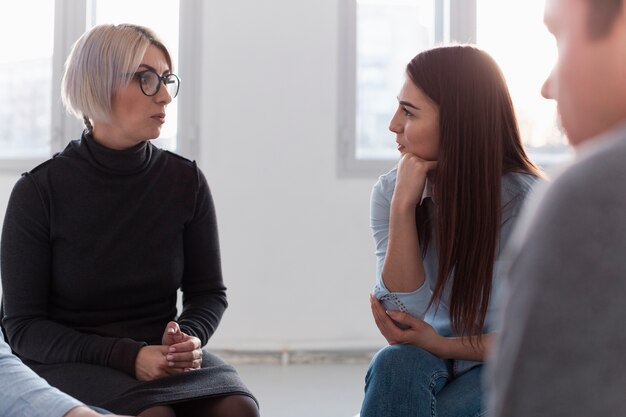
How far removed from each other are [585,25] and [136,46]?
159cm

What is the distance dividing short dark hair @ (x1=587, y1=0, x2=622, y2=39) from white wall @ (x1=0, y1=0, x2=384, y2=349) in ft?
11.8

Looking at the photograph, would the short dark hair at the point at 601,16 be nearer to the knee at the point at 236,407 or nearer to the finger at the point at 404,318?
the finger at the point at 404,318

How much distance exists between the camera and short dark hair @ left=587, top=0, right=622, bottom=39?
0.55 metres

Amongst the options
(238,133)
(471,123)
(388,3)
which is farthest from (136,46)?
(388,3)

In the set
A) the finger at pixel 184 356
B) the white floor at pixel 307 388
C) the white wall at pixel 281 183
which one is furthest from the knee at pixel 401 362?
the white wall at pixel 281 183

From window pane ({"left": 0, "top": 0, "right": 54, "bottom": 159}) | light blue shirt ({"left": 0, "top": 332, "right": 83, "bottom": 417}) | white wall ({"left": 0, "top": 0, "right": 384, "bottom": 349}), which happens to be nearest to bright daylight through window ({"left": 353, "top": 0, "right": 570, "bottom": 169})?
white wall ({"left": 0, "top": 0, "right": 384, "bottom": 349})

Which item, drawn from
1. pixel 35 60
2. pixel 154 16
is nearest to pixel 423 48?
pixel 154 16

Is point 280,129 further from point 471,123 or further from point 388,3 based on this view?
point 471,123

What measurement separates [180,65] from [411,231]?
264 centimetres

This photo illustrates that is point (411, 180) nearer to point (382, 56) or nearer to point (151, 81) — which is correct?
point (151, 81)

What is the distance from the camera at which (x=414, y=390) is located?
165 cm

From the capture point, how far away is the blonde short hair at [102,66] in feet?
6.43

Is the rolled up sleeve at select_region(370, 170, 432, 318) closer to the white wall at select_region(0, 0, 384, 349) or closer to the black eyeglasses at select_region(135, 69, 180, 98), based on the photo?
the black eyeglasses at select_region(135, 69, 180, 98)

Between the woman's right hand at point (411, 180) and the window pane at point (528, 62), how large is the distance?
111 inches
